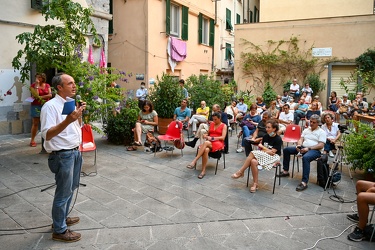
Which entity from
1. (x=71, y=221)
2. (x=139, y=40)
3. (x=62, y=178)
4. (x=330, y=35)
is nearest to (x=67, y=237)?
(x=71, y=221)

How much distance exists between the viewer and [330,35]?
15.2m

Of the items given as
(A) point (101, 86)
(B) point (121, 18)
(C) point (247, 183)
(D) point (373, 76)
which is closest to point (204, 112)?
(A) point (101, 86)

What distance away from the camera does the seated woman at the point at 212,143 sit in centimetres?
589

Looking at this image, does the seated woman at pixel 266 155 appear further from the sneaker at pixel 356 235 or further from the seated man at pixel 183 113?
the seated man at pixel 183 113

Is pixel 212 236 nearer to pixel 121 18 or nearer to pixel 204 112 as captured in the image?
pixel 204 112

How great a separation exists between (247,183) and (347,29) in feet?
41.1

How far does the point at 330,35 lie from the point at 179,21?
7144 mm

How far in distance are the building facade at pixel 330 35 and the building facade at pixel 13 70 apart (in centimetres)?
1050

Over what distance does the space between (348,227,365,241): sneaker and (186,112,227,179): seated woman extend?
2.59m

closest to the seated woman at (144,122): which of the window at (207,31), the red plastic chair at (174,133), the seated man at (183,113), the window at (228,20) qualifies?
the red plastic chair at (174,133)

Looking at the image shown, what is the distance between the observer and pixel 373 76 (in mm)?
14078

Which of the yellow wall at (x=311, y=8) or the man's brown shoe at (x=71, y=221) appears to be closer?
the man's brown shoe at (x=71, y=221)

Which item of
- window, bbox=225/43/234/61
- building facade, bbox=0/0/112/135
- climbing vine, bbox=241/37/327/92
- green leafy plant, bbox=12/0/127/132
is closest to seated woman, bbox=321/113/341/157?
green leafy plant, bbox=12/0/127/132

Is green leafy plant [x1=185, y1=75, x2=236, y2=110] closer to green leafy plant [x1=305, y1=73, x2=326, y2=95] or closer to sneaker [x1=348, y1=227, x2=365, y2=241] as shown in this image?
green leafy plant [x1=305, y1=73, x2=326, y2=95]
